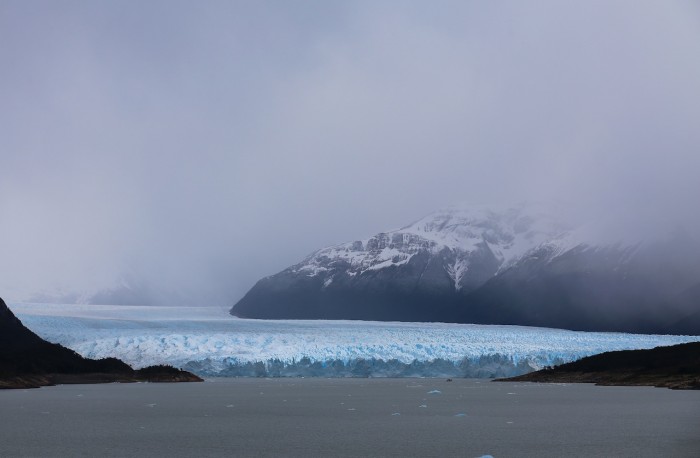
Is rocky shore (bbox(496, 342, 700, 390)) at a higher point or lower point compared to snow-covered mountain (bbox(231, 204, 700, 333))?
lower

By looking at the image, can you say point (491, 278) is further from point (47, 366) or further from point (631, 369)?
point (47, 366)

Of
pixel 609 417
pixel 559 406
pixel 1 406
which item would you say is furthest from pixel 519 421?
pixel 1 406

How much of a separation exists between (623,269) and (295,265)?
58104 mm

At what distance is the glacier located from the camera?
6762 centimetres

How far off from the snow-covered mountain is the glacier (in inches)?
1699

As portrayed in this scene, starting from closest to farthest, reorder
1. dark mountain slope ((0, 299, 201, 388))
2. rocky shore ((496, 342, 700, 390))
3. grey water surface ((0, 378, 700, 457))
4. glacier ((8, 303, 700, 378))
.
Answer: grey water surface ((0, 378, 700, 457)) < rocky shore ((496, 342, 700, 390)) < glacier ((8, 303, 700, 378)) < dark mountain slope ((0, 299, 201, 388))

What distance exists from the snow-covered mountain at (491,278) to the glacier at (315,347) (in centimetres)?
4315

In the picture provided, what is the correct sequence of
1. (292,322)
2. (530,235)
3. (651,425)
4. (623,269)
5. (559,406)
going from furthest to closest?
(530,235) → (623,269) → (292,322) → (559,406) → (651,425)

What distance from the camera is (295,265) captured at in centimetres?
15700

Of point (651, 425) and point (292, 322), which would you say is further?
point (292, 322)

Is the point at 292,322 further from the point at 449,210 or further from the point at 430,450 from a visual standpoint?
the point at 449,210

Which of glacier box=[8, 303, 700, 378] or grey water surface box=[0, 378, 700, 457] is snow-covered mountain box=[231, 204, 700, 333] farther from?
grey water surface box=[0, 378, 700, 457]

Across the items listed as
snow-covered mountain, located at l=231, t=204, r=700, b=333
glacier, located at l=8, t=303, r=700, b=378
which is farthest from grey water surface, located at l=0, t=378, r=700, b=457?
snow-covered mountain, located at l=231, t=204, r=700, b=333

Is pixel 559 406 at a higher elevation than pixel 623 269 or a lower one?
lower
